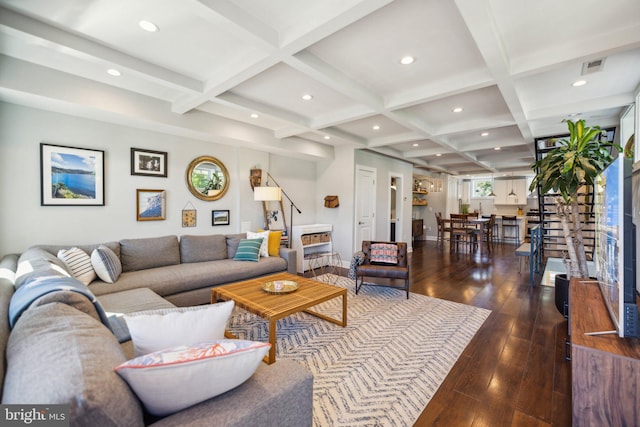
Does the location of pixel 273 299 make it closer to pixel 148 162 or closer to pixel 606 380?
pixel 606 380

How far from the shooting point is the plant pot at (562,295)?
290 centimetres

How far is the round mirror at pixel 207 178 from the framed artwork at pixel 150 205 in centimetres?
45

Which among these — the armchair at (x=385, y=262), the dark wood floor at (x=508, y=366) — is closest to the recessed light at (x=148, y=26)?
the dark wood floor at (x=508, y=366)

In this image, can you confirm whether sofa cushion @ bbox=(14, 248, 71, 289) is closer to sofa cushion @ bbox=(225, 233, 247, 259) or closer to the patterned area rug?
the patterned area rug

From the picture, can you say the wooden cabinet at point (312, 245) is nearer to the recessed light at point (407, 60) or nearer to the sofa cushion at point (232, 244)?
the sofa cushion at point (232, 244)

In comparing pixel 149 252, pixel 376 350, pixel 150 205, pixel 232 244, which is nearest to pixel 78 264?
pixel 149 252

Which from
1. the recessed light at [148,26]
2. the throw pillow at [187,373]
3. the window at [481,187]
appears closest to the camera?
the throw pillow at [187,373]

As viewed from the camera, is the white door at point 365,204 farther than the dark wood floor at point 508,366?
Yes

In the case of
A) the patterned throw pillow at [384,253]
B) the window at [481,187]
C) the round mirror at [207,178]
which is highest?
the window at [481,187]

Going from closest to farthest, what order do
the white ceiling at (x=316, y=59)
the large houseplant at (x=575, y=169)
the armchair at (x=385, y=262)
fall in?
the white ceiling at (x=316, y=59) < the large houseplant at (x=575, y=169) < the armchair at (x=385, y=262)

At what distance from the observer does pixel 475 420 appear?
1.70m

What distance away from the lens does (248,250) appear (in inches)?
160

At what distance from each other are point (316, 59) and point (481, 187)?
34.2 ft

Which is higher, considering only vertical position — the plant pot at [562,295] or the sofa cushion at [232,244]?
the sofa cushion at [232,244]
